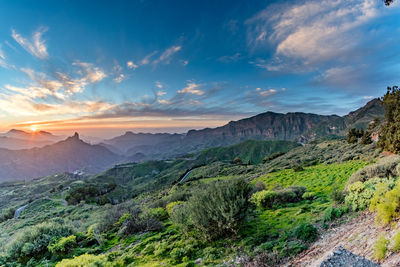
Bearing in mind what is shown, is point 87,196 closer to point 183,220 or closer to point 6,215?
point 6,215

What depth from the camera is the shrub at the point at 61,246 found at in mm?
9992

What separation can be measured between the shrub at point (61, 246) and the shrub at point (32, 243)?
56 cm

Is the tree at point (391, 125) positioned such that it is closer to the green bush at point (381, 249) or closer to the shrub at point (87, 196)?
the green bush at point (381, 249)

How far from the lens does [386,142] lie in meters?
20.3

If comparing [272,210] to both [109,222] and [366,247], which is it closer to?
[366,247]

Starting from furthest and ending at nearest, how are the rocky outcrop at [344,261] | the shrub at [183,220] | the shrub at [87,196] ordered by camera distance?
the shrub at [87,196]
the shrub at [183,220]
the rocky outcrop at [344,261]

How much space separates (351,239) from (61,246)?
44.5 ft

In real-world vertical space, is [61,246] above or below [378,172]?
below

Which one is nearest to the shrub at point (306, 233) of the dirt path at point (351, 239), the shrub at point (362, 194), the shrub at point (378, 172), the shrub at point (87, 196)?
the dirt path at point (351, 239)

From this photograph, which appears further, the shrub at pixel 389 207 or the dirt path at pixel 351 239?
the shrub at pixel 389 207

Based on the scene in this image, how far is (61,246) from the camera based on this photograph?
10.0m

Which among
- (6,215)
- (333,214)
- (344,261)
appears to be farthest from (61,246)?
(6,215)

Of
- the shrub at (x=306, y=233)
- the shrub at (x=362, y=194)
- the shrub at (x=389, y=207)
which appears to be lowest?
the shrub at (x=306, y=233)

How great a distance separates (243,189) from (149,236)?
6.71 metres
